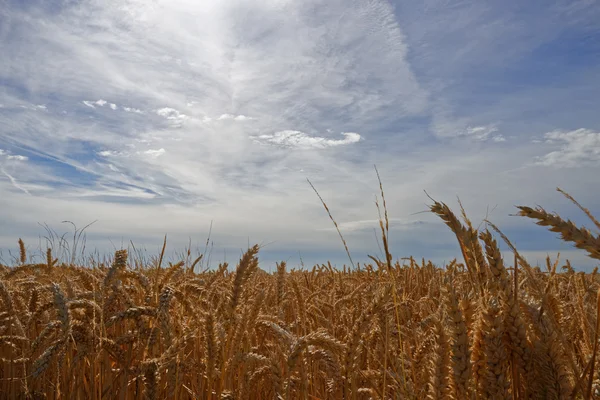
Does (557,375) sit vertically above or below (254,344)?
above

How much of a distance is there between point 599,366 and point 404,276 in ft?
18.5

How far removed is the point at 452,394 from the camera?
4.57 feet

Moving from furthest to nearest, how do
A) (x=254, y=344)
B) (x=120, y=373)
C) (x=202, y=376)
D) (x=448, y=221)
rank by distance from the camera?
1. (x=254, y=344)
2. (x=120, y=373)
3. (x=202, y=376)
4. (x=448, y=221)

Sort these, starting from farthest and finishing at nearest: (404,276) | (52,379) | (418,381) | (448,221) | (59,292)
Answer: (404,276), (52,379), (59,292), (418,381), (448,221)

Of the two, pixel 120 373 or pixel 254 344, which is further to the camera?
pixel 254 344

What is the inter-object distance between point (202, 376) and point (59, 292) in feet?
3.12

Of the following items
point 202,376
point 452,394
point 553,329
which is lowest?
point 202,376

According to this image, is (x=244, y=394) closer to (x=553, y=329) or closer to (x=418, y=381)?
(x=418, y=381)

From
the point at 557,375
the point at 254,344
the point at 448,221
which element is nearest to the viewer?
the point at 557,375

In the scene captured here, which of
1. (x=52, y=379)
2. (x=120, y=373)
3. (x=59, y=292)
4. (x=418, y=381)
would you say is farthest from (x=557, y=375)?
(x=52, y=379)

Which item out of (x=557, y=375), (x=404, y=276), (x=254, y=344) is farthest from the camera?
(x=404, y=276)

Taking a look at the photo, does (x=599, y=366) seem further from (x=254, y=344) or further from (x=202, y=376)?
(x=254, y=344)

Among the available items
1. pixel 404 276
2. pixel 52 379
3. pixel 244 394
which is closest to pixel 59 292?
pixel 244 394

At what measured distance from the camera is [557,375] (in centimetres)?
133
